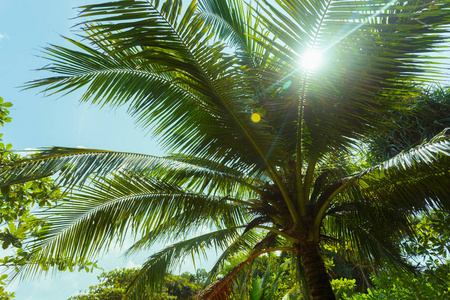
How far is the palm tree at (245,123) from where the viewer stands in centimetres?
278

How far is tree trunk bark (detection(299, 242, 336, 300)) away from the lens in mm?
3502

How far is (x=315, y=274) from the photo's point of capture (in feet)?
11.9

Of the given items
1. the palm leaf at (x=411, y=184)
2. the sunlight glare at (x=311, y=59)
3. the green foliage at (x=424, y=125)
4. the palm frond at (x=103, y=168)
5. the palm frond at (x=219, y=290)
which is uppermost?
the green foliage at (x=424, y=125)

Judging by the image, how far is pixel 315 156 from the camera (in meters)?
4.02

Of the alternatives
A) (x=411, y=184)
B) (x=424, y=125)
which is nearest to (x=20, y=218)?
(x=411, y=184)

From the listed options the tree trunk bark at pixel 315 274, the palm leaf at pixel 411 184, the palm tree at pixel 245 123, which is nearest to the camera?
the palm tree at pixel 245 123

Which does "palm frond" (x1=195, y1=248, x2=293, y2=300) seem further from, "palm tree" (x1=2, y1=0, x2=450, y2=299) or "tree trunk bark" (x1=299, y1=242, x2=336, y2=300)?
"tree trunk bark" (x1=299, y1=242, x2=336, y2=300)

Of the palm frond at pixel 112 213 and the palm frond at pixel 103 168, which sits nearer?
the palm frond at pixel 103 168

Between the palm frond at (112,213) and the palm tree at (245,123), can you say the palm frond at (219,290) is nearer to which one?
the palm tree at (245,123)

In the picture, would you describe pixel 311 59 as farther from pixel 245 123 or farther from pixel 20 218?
pixel 20 218

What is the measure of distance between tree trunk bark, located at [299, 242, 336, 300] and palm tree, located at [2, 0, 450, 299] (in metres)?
0.01

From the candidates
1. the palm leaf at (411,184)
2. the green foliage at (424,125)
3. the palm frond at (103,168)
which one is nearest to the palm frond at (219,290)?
the palm frond at (103,168)

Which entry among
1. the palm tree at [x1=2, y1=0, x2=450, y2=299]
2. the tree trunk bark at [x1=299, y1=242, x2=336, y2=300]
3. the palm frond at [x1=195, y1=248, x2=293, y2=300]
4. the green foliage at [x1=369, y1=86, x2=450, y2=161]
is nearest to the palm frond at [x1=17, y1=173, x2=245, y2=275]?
the palm tree at [x1=2, y1=0, x2=450, y2=299]

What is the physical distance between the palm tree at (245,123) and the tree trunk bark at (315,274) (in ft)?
0.05
